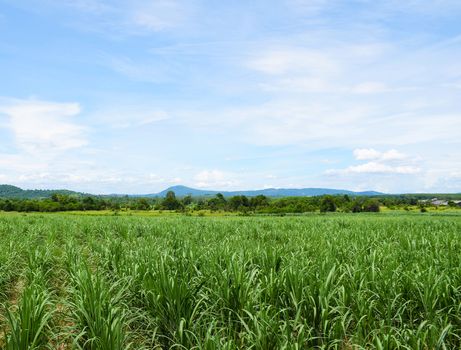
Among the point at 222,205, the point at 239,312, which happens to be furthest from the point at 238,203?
the point at 239,312

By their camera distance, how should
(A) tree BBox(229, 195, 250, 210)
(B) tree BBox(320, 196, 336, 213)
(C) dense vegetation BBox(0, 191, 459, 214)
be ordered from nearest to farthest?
(C) dense vegetation BBox(0, 191, 459, 214) → (B) tree BBox(320, 196, 336, 213) → (A) tree BBox(229, 195, 250, 210)

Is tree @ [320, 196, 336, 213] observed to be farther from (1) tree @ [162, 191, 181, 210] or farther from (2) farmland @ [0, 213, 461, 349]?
(2) farmland @ [0, 213, 461, 349]

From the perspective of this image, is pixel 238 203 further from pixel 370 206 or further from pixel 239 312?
pixel 239 312

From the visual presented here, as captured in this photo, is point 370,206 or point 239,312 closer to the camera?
point 239,312

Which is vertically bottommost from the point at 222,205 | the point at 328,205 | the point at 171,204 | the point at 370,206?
the point at 370,206

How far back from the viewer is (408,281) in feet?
17.9

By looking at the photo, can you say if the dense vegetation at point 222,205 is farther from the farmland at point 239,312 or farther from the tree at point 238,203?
the farmland at point 239,312

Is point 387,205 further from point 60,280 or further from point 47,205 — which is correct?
point 60,280

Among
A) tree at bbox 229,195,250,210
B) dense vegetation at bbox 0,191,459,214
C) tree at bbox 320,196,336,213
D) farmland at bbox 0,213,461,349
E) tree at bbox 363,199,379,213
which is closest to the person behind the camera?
farmland at bbox 0,213,461,349

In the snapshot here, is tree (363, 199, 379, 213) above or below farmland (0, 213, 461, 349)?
below

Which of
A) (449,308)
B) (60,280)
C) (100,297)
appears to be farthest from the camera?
(60,280)

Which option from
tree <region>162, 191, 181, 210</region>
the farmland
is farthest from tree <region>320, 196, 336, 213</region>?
the farmland

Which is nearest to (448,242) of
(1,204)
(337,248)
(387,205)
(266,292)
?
(337,248)

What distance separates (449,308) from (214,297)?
3343 millimetres
